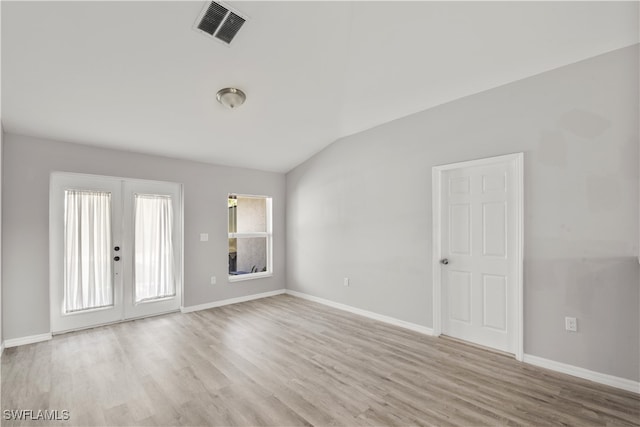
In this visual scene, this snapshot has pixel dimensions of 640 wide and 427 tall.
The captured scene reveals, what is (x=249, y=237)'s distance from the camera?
5.66 meters

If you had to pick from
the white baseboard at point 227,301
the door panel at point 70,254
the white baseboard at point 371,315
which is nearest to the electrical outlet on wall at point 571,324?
the white baseboard at point 371,315

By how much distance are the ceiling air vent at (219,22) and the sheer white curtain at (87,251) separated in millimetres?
2866

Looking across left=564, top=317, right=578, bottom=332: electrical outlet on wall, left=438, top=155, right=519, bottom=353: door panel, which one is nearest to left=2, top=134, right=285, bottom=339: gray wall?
left=438, top=155, right=519, bottom=353: door panel

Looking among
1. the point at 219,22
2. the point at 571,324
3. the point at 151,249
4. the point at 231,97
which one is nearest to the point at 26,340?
the point at 151,249

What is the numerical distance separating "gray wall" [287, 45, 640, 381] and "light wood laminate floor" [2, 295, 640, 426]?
45cm

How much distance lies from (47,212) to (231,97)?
2.70 m

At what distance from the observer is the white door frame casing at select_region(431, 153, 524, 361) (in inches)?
117

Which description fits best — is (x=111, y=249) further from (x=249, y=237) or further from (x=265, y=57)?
(x=265, y=57)

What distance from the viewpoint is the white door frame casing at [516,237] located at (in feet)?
9.76

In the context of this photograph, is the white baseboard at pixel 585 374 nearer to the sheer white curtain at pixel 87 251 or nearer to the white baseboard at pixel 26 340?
the sheer white curtain at pixel 87 251

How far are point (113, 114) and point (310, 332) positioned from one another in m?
3.50

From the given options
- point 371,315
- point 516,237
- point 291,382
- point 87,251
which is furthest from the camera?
point 371,315

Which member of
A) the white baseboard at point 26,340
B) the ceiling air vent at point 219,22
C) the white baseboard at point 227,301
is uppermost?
the ceiling air vent at point 219,22

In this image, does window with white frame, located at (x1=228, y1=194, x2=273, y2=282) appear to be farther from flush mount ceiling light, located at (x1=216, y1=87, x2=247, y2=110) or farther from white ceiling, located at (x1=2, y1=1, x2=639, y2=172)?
flush mount ceiling light, located at (x1=216, y1=87, x2=247, y2=110)
